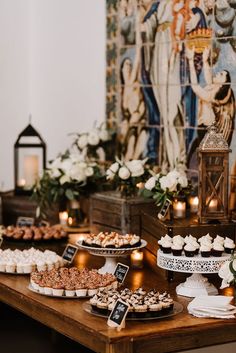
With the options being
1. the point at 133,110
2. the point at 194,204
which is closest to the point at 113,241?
the point at 194,204

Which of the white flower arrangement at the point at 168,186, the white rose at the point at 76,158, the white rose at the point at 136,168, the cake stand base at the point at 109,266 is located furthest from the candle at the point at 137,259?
the white rose at the point at 76,158

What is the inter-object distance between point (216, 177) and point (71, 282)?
3.51ft

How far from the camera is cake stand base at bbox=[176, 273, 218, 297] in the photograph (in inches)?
173

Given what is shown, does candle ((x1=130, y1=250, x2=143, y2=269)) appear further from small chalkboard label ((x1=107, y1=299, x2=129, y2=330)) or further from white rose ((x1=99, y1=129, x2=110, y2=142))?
white rose ((x1=99, y1=129, x2=110, y2=142))

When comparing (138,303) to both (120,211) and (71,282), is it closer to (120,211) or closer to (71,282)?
(71,282)

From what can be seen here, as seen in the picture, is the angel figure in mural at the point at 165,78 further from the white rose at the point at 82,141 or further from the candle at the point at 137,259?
the candle at the point at 137,259

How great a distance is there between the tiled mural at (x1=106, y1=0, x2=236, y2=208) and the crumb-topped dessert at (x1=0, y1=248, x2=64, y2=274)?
1176 millimetres

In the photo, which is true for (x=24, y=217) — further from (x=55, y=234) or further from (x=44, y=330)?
(x=44, y=330)

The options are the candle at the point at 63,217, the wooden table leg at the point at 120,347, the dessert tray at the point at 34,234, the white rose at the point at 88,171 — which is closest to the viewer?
the wooden table leg at the point at 120,347

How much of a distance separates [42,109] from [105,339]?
148 inches

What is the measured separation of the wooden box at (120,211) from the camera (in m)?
5.25

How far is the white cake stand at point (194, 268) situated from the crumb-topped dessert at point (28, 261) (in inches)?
27.2

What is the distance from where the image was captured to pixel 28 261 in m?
4.87

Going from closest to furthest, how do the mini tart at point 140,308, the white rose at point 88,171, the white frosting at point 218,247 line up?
the mini tart at point 140,308 → the white frosting at point 218,247 → the white rose at point 88,171
